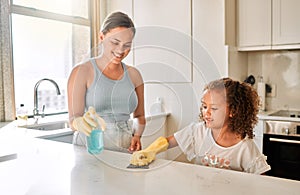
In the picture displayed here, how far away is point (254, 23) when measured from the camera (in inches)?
96.0

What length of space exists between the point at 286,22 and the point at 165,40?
1.02 m

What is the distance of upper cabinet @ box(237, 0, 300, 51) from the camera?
7.52ft

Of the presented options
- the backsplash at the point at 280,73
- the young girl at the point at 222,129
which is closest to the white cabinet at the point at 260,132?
the backsplash at the point at 280,73

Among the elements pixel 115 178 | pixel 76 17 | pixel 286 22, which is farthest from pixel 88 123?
pixel 76 17

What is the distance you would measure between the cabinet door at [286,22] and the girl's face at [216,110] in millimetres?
1398

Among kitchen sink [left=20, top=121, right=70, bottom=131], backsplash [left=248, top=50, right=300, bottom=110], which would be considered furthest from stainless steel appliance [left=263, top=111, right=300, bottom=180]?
kitchen sink [left=20, top=121, right=70, bottom=131]

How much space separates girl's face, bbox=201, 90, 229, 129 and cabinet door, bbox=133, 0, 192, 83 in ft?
4.60

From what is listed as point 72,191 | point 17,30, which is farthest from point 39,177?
point 17,30

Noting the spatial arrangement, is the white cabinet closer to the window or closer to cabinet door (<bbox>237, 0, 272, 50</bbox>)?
cabinet door (<bbox>237, 0, 272, 50</bbox>)

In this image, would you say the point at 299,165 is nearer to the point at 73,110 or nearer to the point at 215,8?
the point at 215,8

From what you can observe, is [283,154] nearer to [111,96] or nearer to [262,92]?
[262,92]

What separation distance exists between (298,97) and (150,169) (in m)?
2.13

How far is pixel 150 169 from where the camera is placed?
87cm

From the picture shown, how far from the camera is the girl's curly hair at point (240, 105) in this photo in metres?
1.22
